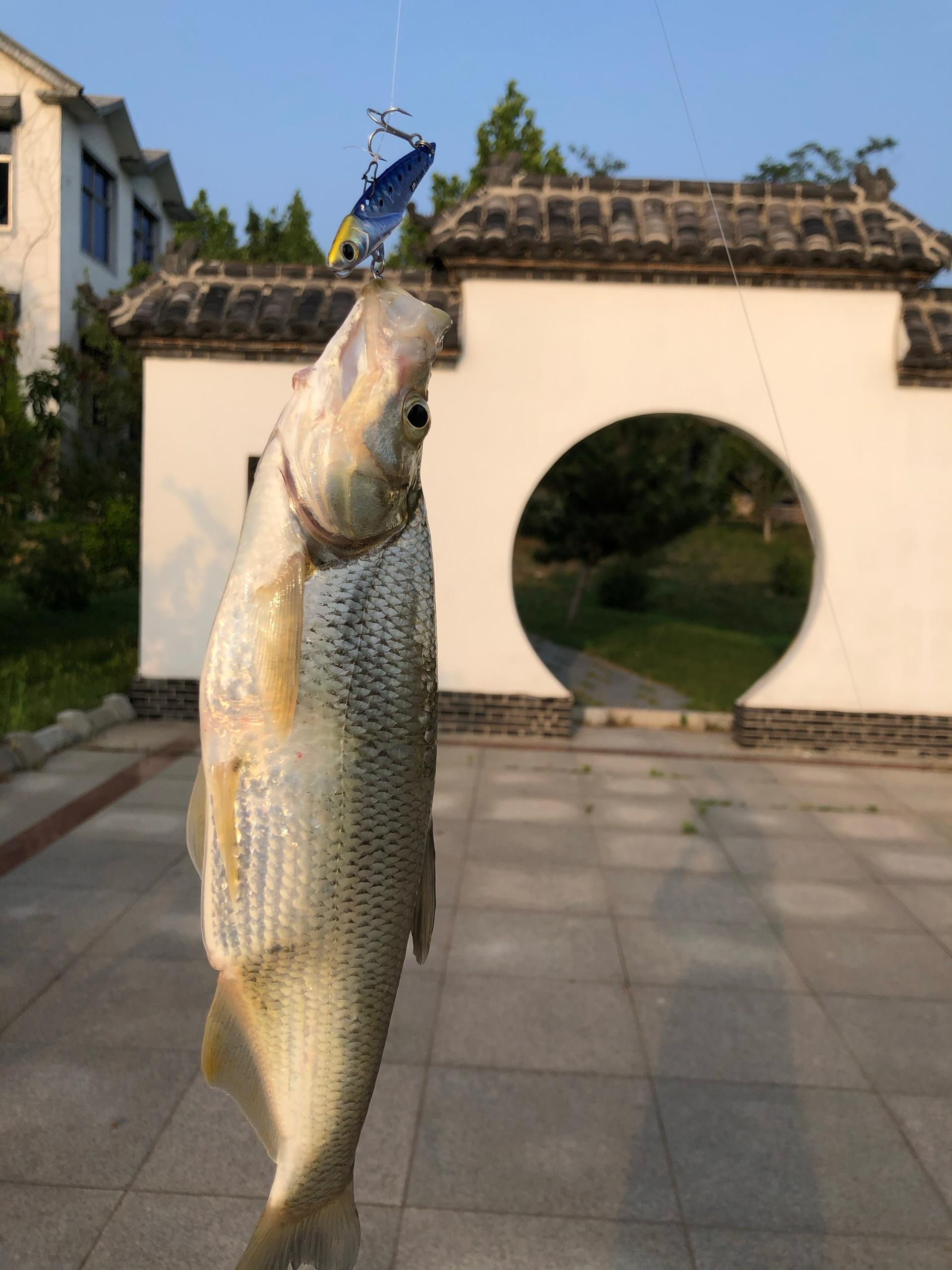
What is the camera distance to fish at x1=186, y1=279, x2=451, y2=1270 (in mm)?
1457

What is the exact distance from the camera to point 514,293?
358 inches

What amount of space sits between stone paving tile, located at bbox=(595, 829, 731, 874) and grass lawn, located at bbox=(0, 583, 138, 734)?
4918 millimetres

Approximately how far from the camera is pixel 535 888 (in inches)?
223

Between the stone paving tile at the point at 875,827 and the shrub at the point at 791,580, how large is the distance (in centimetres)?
1545

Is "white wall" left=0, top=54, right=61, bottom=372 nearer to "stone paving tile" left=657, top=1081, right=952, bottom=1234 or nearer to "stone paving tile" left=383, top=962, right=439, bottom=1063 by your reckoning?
"stone paving tile" left=383, top=962, right=439, bottom=1063

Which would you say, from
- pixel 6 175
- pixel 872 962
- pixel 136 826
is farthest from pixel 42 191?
pixel 872 962

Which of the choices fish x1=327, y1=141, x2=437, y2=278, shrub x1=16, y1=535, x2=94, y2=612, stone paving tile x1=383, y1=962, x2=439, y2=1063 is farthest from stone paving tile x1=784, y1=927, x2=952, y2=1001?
shrub x1=16, y1=535, x2=94, y2=612

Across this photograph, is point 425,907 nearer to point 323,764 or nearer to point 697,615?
point 323,764

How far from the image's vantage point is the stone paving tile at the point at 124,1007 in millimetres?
3891

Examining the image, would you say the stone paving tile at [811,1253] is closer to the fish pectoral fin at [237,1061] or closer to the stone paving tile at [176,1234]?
the stone paving tile at [176,1234]

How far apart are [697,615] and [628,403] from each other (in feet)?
39.6

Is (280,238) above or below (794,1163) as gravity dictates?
above

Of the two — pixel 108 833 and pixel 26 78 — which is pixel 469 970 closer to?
pixel 108 833

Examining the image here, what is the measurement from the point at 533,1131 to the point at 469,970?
4.06 feet
